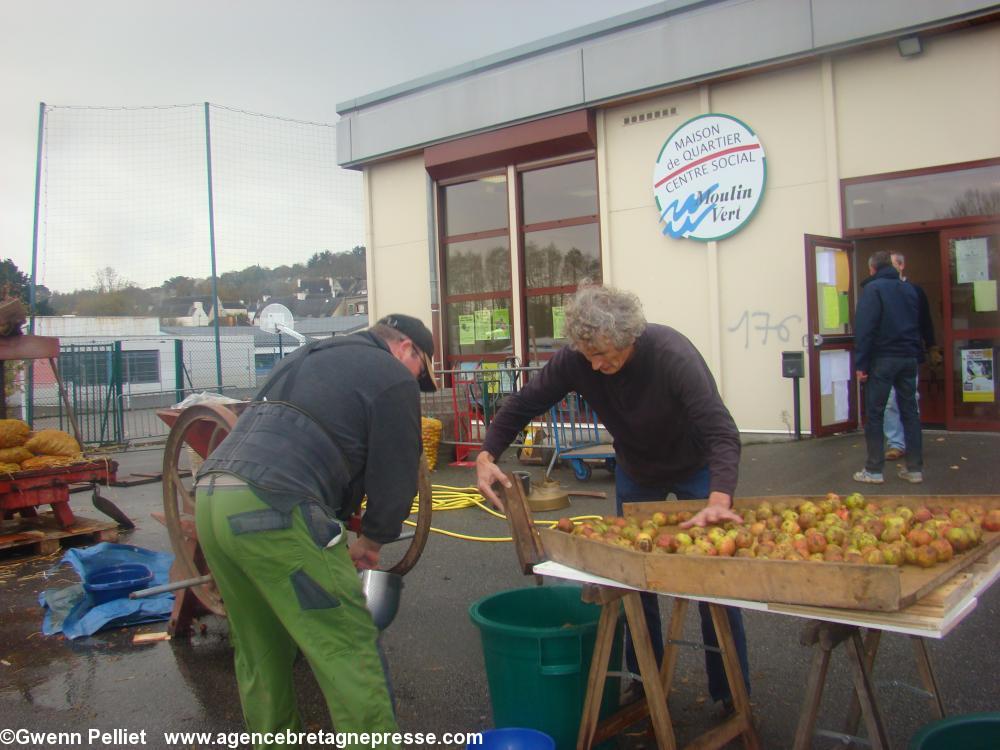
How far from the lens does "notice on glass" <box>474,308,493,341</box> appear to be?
1289cm

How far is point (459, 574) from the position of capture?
5.91 metres

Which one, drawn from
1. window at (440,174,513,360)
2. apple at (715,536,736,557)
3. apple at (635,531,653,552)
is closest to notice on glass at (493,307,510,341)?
window at (440,174,513,360)

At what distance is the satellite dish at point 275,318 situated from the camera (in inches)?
725

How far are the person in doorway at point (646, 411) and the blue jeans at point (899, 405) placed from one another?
14.4ft

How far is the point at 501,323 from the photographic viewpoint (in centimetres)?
1273

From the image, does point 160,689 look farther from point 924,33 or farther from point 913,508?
point 924,33

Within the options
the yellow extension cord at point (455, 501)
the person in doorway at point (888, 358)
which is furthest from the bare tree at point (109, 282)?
the person in doorway at point (888, 358)

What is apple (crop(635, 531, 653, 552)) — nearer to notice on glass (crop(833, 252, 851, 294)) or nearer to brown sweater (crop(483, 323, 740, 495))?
brown sweater (crop(483, 323, 740, 495))

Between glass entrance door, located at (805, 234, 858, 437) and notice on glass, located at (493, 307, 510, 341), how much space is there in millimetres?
4805

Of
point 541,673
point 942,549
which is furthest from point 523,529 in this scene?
point 942,549

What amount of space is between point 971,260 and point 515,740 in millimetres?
8544

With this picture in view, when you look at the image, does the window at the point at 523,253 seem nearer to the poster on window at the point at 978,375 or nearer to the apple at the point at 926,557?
the poster on window at the point at 978,375

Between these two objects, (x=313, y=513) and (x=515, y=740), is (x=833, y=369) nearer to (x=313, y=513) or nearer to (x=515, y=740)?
(x=515, y=740)

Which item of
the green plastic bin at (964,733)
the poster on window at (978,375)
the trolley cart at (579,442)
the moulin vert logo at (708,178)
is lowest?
the green plastic bin at (964,733)
